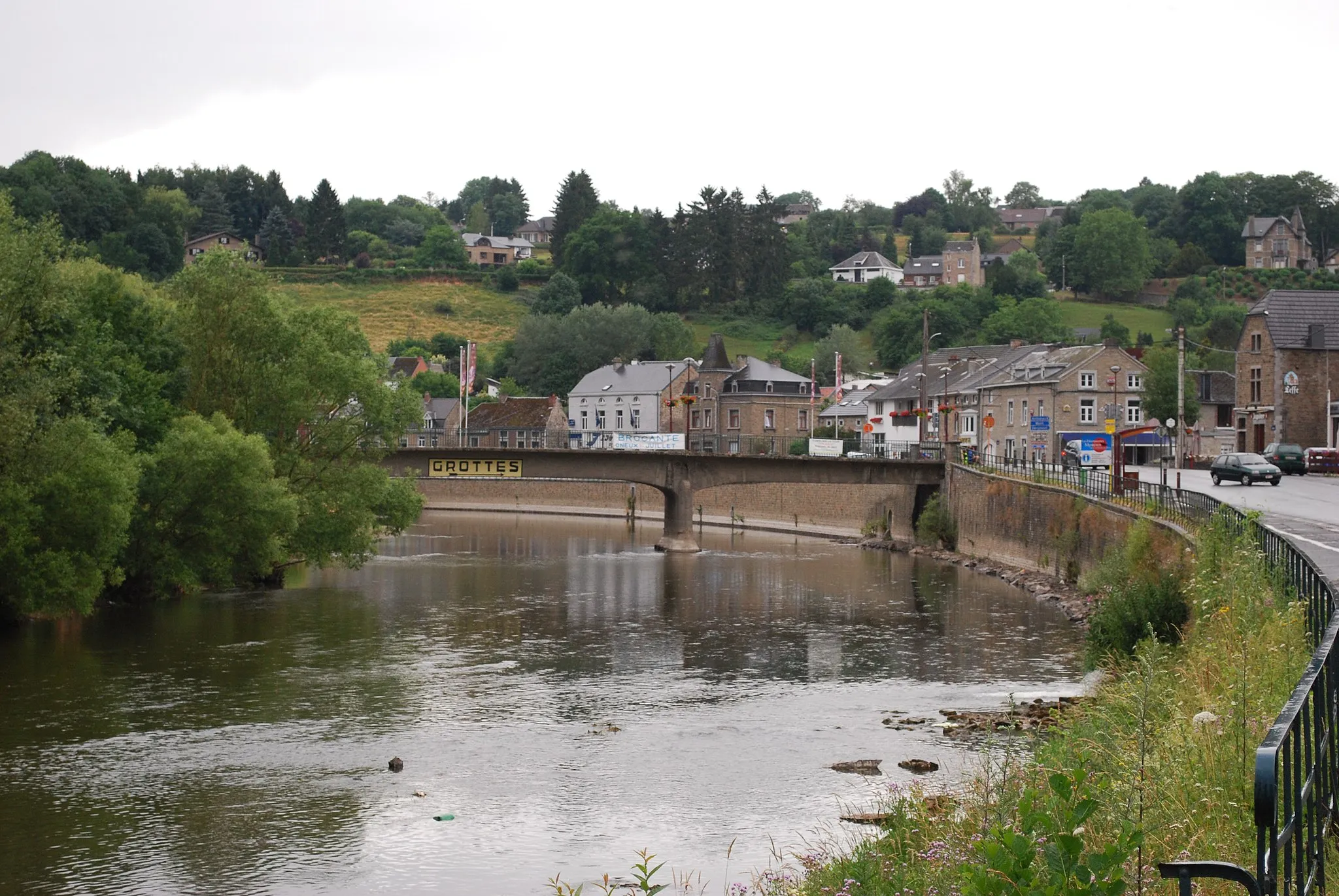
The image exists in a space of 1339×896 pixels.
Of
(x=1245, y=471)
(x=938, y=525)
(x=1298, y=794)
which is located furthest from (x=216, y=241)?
(x=1298, y=794)

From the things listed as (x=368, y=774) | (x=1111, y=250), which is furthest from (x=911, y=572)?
(x=1111, y=250)

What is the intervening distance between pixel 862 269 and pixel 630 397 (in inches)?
3408

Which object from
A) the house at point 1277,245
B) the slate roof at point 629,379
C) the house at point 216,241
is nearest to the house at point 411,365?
the slate roof at point 629,379

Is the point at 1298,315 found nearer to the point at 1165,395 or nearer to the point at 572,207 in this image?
the point at 1165,395

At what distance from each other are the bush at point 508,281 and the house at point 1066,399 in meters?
97.7

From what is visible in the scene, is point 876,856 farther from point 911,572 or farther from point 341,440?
point 911,572

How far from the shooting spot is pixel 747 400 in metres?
112

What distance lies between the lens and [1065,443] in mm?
82875

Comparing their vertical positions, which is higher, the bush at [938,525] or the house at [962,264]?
the house at [962,264]

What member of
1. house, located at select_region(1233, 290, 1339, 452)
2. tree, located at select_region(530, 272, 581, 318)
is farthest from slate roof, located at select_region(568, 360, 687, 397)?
house, located at select_region(1233, 290, 1339, 452)

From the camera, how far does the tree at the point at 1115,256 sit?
167 metres

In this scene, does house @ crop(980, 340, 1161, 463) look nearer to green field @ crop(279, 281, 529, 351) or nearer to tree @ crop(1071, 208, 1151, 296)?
green field @ crop(279, 281, 529, 351)

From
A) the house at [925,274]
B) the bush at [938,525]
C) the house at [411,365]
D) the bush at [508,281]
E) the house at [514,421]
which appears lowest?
the bush at [938,525]

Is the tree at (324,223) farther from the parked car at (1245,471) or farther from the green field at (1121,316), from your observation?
the parked car at (1245,471)
